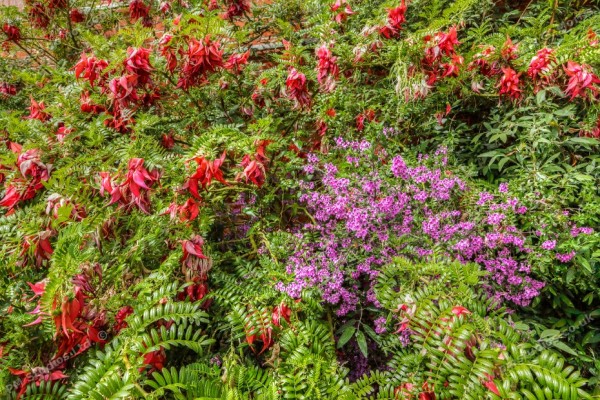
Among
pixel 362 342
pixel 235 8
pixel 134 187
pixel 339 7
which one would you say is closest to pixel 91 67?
pixel 134 187

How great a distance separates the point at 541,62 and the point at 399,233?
38.2 inches

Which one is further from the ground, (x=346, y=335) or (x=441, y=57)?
(x=441, y=57)

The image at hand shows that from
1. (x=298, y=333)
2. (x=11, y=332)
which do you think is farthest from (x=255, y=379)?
(x=11, y=332)

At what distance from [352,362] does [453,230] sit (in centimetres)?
67

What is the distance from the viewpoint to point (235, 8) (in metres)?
2.46

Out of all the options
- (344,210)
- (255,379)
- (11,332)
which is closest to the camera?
(255,379)

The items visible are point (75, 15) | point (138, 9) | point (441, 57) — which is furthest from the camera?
point (75, 15)

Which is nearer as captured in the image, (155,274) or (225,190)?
(155,274)

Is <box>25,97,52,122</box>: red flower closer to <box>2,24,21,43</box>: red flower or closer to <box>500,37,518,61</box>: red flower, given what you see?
<box>2,24,21,43</box>: red flower

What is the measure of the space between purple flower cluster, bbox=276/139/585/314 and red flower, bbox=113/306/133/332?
1.76ft

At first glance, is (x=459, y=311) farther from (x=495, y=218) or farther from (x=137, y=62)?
(x=137, y=62)

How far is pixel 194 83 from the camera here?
1792mm

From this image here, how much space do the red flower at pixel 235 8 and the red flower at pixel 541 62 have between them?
1.63 m

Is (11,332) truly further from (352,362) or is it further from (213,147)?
(352,362)
